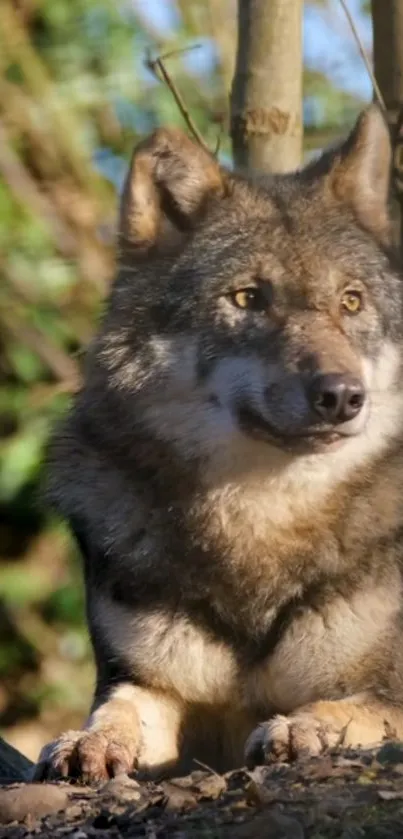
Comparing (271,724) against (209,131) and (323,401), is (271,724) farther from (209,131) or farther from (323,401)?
(209,131)

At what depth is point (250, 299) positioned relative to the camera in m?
5.67

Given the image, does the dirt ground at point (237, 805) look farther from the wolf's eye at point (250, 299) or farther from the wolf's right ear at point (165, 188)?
the wolf's right ear at point (165, 188)

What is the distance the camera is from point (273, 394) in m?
5.37

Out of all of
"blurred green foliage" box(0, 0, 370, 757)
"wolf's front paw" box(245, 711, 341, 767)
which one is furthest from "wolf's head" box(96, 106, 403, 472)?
"blurred green foliage" box(0, 0, 370, 757)

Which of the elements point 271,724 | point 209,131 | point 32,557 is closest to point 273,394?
point 271,724

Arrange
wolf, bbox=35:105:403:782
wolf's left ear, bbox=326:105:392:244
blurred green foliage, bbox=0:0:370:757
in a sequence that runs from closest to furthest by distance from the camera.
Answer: wolf, bbox=35:105:403:782, wolf's left ear, bbox=326:105:392:244, blurred green foliage, bbox=0:0:370:757

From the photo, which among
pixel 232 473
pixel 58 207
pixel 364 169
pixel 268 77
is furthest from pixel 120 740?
pixel 58 207

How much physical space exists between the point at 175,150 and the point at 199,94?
4.50m

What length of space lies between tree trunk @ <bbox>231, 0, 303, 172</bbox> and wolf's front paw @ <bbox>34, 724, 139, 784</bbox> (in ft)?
9.20

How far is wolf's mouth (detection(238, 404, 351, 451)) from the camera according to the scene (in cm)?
532

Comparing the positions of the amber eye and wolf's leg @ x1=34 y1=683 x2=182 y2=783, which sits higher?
the amber eye

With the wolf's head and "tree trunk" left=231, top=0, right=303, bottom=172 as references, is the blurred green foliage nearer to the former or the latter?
"tree trunk" left=231, top=0, right=303, bottom=172

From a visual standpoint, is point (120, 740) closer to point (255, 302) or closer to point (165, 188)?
point (255, 302)

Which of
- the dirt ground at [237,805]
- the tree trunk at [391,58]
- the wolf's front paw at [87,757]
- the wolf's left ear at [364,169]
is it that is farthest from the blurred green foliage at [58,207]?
the dirt ground at [237,805]
